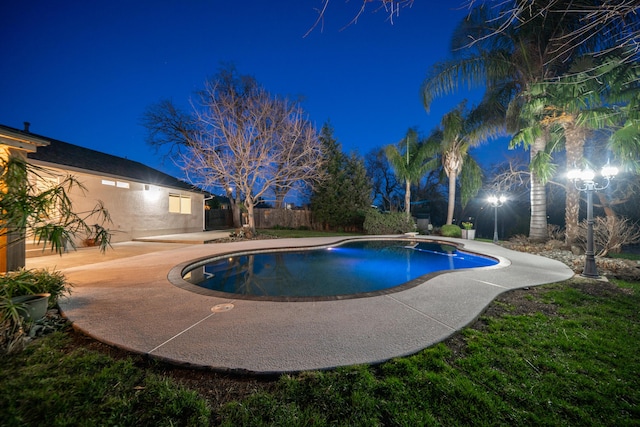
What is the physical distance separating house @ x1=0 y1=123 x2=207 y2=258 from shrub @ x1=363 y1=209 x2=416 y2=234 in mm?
11247

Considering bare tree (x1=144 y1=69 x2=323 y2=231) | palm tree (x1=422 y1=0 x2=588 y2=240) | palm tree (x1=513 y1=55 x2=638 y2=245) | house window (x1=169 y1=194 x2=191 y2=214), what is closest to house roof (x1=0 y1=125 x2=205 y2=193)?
bare tree (x1=144 y1=69 x2=323 y2=231)

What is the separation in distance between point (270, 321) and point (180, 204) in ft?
45.6

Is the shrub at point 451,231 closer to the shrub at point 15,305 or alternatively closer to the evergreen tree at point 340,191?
the evergreen tree at point 340,191

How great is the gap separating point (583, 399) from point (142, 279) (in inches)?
235

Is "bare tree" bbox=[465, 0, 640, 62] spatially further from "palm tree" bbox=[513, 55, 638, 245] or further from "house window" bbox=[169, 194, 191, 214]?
"house window" bbox=[169, 194, 191, 214]

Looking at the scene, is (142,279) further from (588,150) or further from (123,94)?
(123,94)

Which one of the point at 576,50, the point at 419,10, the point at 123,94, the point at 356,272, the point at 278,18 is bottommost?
the point at 356,272

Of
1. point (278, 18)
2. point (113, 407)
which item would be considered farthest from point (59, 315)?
point (278, 18)

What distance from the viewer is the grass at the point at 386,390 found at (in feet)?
5.03

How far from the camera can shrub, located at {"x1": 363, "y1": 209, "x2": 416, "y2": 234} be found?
1502 centimetres

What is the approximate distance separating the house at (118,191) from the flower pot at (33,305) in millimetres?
4964

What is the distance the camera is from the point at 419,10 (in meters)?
2.96

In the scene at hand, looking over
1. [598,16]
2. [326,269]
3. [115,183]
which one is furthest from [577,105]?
[115,183]

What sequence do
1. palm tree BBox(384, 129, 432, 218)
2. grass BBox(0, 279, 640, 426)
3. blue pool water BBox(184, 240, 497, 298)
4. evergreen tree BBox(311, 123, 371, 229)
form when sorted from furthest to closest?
evergreen tree BBox(311, 123, 371, 229), palm tree BBox(384, 129, 432, 218), blue pool water BBox(184, 240, 497, 298), grass BBox(0, 279, 640, 426)
